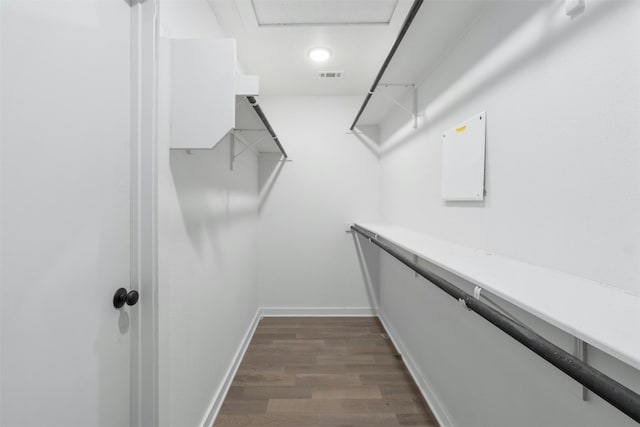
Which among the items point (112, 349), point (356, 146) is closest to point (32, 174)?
point (112, 349)

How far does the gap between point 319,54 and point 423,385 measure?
2602mm

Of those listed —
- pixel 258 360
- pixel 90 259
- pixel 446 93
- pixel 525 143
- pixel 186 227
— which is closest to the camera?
pixel 90 259

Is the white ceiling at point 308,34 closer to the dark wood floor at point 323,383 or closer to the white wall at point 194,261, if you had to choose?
the white wall at point 194,261

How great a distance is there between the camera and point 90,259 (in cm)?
75

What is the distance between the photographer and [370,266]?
285 centimetres

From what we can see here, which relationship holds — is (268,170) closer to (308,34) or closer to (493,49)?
(308,34)

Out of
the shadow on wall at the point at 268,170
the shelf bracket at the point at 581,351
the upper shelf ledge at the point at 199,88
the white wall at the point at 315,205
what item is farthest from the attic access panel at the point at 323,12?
the shelf bracket at the point at 581,351

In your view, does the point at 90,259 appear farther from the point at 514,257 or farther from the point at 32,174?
the point at 514,257

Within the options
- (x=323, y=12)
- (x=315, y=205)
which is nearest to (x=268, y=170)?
(x=315, y=205)

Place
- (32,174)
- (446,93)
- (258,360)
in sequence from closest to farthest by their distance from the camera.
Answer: (32,174)
(446,93)
(258,360)

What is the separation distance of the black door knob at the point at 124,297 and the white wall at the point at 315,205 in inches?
76.2

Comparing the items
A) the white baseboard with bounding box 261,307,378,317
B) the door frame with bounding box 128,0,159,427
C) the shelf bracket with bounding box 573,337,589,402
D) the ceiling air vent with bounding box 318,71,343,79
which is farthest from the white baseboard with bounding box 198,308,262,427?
the ceiling air vent with bounding box 318,71,343,79

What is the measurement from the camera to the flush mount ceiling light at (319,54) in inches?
77.6

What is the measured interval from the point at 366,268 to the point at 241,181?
169cm
